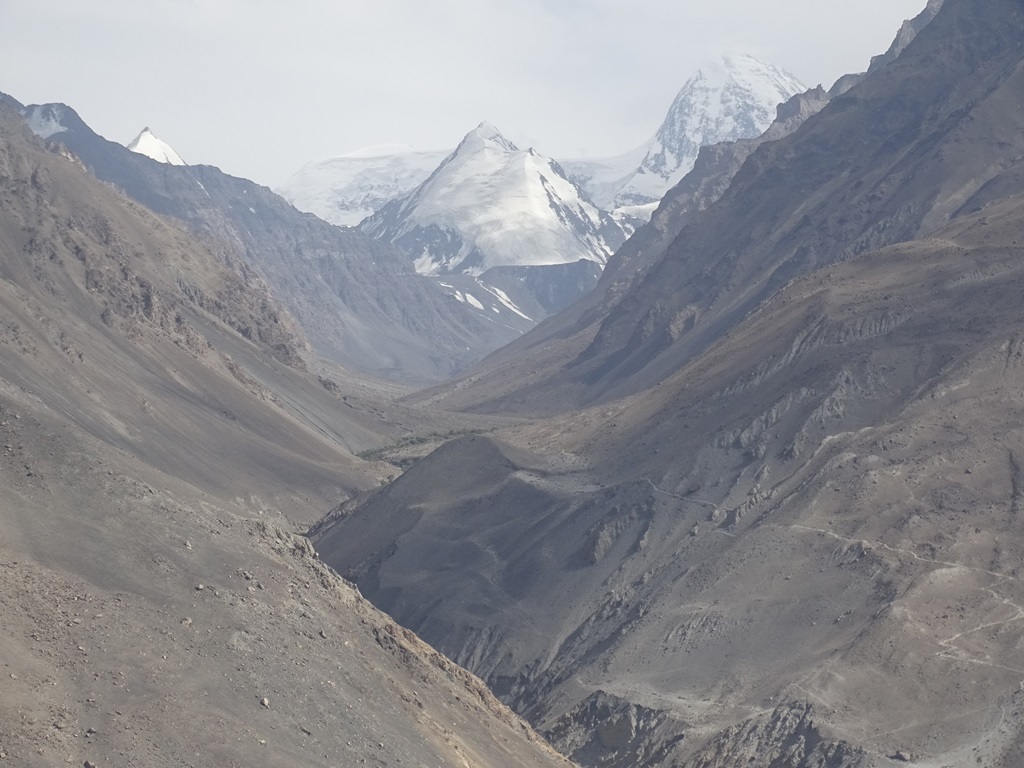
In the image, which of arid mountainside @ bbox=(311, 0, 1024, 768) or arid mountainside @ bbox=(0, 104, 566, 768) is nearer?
arid mountainside @ bbox=(0, 104, 566, 768)

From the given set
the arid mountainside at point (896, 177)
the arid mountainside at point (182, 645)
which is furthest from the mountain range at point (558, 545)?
the arid mountainside at point (896, 177)

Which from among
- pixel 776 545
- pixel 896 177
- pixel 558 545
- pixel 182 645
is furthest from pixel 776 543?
pixel 896 177

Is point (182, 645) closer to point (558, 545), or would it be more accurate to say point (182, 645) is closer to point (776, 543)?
point (776, 543)

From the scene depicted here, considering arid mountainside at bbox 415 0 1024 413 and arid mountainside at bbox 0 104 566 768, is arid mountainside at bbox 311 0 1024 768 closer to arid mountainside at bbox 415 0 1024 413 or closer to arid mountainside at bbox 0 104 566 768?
arid mountainside at bbox 0 104 566 768

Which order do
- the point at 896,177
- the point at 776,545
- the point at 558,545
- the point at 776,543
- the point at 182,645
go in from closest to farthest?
the point at 182,645
the point at 776,545
the point at 776,543
the point at 558,545
the point at 896,177

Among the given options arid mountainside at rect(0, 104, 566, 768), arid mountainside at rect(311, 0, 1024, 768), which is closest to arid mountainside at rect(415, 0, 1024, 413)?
arid mountainside at rect(311, 0, 1024, 768)

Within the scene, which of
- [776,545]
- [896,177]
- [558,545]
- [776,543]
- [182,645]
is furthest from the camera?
[896,177]

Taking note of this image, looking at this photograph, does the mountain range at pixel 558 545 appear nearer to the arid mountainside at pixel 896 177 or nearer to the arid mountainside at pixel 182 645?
the arid mountainside at pixel 182 645

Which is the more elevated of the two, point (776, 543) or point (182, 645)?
point (776, 543)

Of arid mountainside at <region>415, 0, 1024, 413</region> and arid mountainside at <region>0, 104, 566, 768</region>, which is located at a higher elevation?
arid mountainside at <region>415, 0, 1024, 413</region>
